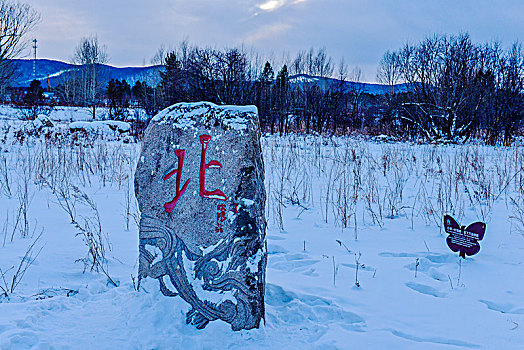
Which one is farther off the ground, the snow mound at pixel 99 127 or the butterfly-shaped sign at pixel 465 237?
the snow mound at pixel 99 127

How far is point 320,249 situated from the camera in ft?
10.1

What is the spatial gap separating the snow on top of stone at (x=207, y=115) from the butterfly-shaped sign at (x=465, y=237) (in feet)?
6.03

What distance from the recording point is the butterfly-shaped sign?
8.96 ft

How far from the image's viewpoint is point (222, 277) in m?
1.85

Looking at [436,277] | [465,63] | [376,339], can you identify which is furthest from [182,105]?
[465,63]

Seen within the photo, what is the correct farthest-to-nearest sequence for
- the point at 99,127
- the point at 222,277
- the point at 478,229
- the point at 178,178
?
the point at 99,127
the point at 478,229
the point at 178,178
the point at 222,277

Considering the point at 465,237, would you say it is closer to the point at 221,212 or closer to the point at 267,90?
the point at 221,212

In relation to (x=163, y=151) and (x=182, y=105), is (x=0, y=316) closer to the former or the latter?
(x=163, y=151)

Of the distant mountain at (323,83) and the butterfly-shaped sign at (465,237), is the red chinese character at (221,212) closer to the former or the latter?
the butterfly-shaped sign at (465,237)

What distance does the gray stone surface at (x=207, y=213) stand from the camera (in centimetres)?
185

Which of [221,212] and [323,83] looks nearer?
[221,212]

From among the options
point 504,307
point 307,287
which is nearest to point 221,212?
point 307,287

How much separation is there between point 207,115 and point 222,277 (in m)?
0.85

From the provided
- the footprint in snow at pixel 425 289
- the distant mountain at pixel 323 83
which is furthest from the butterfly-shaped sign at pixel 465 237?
the distant mountain at pixel 323 83
